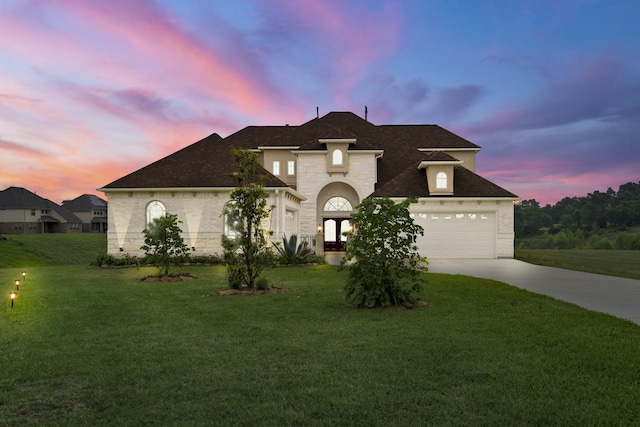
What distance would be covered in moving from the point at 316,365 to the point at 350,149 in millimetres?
23817

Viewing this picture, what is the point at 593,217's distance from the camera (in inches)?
2694

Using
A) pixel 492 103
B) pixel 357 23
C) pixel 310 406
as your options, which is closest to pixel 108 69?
pixel 357 23

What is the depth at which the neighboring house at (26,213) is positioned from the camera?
215 feet

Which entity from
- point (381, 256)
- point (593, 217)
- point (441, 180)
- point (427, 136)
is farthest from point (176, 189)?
point (593, 217)

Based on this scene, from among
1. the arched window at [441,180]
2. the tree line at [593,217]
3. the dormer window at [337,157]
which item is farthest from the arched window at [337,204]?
the tree line at [593,217]

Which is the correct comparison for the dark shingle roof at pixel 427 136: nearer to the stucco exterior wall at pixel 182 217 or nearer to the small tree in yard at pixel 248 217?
the stucco exterior wall at pixel 182 217

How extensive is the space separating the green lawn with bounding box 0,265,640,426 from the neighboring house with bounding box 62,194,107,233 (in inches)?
3189

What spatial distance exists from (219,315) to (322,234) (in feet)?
71.5

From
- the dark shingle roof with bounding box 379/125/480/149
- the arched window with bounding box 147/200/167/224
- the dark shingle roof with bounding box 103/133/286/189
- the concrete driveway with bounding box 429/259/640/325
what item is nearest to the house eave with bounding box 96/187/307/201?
the dark shingle roof with bounding box 103/133/286/189

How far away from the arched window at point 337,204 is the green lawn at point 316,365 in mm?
20529

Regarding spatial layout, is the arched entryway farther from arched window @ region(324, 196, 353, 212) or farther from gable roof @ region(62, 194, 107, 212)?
gable roof @ region(62, 194, 107, 212)

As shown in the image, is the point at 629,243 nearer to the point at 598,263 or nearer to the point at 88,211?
the point at 598,263

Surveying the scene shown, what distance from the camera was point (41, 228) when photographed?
69.1 metres

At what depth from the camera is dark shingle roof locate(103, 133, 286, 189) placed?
2275 centimetres
